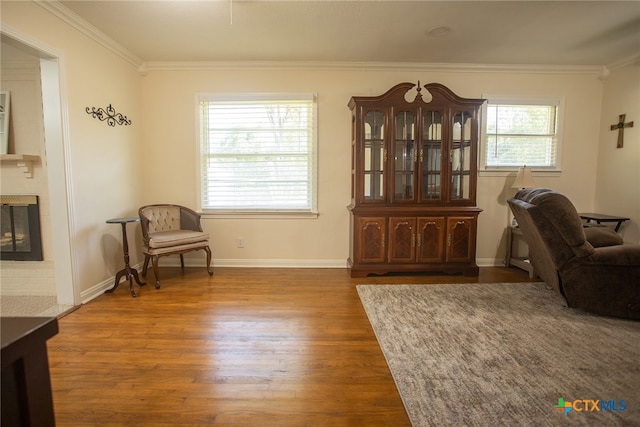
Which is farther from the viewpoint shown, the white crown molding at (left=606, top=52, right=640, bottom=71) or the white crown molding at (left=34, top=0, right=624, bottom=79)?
the white crown molding at (left=34, top=0, right=624, bottom=79)

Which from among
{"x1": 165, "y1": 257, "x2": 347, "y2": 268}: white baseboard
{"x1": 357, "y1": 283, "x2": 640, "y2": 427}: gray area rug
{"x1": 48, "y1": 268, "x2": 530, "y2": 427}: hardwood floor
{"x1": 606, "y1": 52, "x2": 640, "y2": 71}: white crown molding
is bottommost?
{"x1": 48, "y1": 268, "x2": 530, "y2": 427}: hardwood floor

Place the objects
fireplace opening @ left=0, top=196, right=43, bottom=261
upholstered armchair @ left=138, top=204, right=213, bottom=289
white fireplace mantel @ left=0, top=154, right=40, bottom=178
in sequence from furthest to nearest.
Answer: upholstered armchair @ left=138, top=204, right=213, bottom=289 < fireplace opening @ left=0, top=196, right=43, bottom=261 < white fireplace mantel @ left=0, top=154, right=40, bottom=178

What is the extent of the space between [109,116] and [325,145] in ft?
8.02

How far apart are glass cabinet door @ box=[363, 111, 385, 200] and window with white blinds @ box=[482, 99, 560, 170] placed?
1.50m

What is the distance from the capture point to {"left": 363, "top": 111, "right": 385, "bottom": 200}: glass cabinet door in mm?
3660

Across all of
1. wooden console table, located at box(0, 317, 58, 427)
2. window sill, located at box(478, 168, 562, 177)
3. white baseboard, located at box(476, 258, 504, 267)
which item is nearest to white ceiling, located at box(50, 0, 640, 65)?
window sill, located at box(478, 168, 562, 177)

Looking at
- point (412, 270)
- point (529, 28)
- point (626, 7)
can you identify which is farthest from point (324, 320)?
point (626, 7)

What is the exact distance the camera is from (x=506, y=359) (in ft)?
6.44

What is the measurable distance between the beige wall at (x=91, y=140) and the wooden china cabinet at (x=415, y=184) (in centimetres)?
269

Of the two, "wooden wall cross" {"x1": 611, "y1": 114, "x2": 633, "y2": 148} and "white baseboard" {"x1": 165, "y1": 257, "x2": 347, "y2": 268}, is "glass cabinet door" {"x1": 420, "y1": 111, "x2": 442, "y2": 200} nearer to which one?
"white baseboard" {"x1": 165, "y1": 257, "x2": 347, "y2": 268}

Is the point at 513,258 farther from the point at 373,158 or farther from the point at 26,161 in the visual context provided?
the point at 26,161

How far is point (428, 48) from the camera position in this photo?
11.4 feet

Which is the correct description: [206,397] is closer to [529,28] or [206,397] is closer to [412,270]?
[412,270]

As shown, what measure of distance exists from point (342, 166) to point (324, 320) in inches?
84.0
